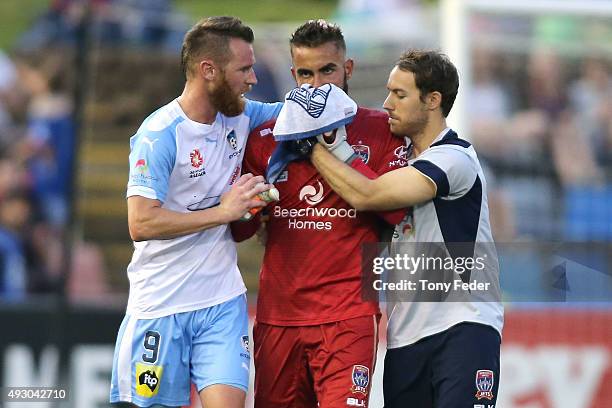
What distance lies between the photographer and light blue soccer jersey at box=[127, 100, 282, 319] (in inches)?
210

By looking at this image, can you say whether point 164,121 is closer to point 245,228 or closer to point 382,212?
point 245,228

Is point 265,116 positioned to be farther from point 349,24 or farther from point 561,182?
point 349,24

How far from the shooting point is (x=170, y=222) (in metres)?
5.23

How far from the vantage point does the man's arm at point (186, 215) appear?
5.20 meters

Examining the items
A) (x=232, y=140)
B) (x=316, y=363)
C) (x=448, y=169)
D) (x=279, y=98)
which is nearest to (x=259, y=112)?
(x=232, y=140)

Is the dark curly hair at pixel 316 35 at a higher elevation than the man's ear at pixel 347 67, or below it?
higher

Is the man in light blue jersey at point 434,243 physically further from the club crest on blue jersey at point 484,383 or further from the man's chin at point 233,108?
the man's chin at point 233,108

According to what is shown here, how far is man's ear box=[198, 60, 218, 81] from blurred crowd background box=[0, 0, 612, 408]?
148 inches

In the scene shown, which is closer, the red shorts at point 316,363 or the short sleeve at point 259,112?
the red shorts at point 316,363

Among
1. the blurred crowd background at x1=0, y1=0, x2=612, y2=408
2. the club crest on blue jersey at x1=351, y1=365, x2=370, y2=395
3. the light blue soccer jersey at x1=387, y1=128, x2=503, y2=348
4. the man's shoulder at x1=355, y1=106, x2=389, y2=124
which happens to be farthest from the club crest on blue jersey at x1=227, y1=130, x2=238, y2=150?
the blurred crowd background at x1=0, y1=0, x2=612, y2=408

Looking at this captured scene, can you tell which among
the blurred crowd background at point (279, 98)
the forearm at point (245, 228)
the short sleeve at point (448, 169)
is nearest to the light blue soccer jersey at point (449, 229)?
the short sleeve at point (448, 169)

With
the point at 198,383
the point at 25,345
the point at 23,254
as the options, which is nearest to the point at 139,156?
the point at 198,383

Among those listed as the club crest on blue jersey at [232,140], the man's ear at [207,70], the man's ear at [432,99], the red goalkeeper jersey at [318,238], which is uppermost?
the man's ear at [207,70]

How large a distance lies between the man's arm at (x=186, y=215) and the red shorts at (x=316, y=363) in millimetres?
661
